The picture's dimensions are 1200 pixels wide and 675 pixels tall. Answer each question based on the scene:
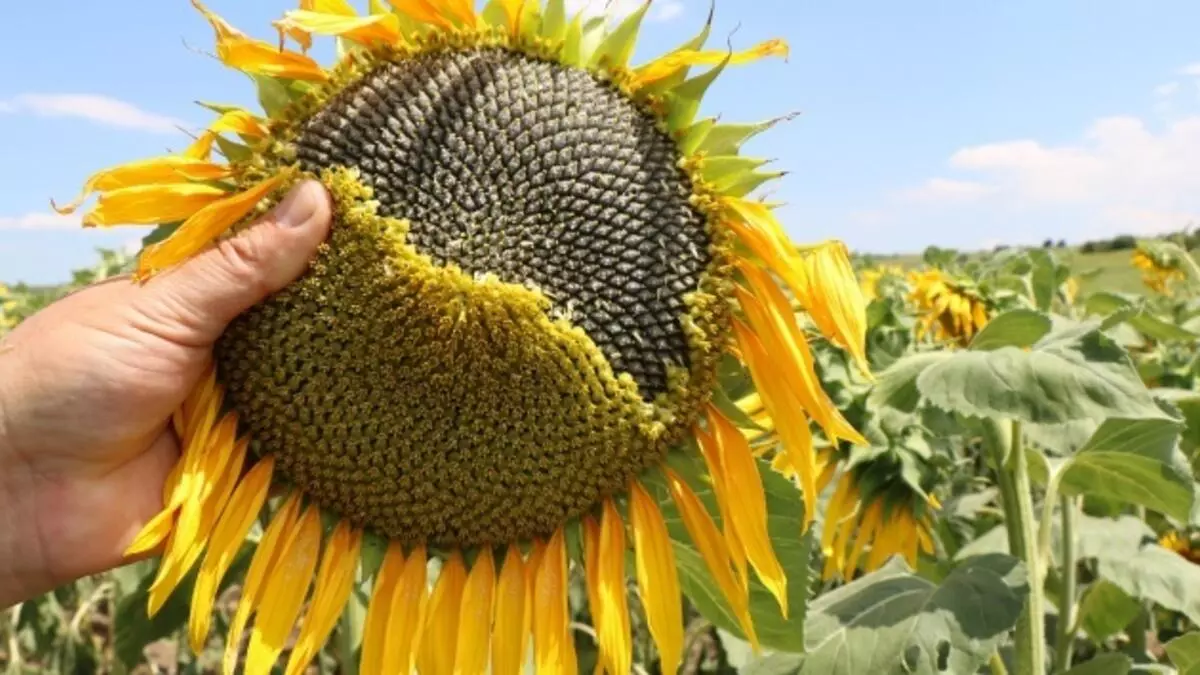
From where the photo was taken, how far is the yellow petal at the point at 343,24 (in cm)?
156

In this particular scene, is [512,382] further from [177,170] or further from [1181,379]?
[1181,379]

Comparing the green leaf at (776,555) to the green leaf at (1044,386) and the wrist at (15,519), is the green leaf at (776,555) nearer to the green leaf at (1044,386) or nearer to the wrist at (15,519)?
the green leaf at (1044,386)

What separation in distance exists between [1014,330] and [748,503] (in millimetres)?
978

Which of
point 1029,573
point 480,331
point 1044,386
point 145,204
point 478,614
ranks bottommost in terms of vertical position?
point 1029,573

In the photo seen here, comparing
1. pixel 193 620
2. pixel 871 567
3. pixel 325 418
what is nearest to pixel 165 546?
pixel 193 620

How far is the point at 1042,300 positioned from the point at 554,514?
3.92 metres

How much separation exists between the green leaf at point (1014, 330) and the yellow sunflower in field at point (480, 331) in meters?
0.85

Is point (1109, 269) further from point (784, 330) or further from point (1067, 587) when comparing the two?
point (784, 330)

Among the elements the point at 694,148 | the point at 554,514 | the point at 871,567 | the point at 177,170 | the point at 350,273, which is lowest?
the point at 871,567

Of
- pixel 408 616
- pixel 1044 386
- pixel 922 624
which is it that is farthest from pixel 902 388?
pixel 408 616

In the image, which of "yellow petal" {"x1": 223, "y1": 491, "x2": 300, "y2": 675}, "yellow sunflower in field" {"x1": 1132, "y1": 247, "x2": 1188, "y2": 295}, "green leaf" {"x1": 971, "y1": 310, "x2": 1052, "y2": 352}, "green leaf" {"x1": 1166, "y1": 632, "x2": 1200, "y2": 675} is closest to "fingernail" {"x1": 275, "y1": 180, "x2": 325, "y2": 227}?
"yellow petal" {"x1": 223, "y1": 491, "x2": 300, "y2": 675}

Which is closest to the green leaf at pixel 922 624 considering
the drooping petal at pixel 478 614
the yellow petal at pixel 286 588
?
the drooping petal at pixel 478 614

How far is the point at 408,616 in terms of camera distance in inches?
69.5

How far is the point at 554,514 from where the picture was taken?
1.70m
